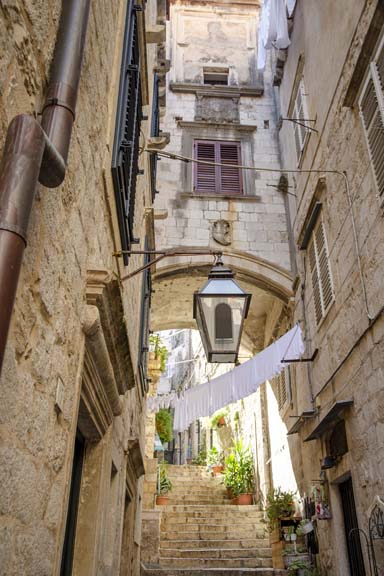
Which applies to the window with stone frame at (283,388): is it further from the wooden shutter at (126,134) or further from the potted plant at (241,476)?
the wooden shutter at (126,134)

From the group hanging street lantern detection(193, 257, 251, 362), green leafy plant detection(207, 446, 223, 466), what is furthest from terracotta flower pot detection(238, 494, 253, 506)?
hanging street lantern detection(193, 257, 251, 362)

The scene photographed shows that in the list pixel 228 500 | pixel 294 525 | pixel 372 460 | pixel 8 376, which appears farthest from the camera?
pixel 228 500

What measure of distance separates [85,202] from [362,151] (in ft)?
15.7

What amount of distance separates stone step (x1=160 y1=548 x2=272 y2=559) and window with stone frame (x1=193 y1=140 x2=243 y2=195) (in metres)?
7.48

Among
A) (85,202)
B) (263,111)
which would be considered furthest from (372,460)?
(263,111)

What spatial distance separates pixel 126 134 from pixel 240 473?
479 inches

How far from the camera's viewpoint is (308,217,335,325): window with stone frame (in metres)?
8.09

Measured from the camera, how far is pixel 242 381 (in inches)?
349

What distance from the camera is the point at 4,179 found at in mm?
1491

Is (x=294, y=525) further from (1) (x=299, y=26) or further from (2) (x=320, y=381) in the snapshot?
(1) (x=299, y=26)

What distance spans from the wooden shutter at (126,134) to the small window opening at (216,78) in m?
10.2

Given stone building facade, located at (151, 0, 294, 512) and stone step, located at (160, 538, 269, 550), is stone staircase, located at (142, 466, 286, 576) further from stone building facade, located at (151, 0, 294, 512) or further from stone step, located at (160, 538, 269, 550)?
stone building facade, located at (151, 0, 294, 512)

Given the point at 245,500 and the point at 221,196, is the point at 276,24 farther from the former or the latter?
the point at 245,500

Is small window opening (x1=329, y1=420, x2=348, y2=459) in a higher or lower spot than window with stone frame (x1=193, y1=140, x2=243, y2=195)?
lower
